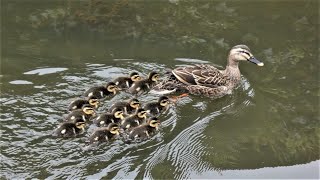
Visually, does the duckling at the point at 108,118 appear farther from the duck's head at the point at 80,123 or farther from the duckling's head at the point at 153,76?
the duckling's head at the point at 153,76

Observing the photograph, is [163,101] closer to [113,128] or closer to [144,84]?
[144,84]

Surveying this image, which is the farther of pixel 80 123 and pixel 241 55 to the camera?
pixel 241 55

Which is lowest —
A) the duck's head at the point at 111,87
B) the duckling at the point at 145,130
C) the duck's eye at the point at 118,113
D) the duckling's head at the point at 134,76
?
the duckling at the point at 145,130

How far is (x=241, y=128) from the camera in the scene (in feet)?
17.9

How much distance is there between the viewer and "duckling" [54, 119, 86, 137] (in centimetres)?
495

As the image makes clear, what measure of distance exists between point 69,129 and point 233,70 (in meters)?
2.31

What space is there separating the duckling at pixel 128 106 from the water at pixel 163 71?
9.6 inches

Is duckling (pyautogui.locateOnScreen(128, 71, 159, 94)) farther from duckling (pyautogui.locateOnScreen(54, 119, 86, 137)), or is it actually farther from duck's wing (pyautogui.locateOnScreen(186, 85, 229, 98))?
duckling (pyautogui.locateOnScreen(54, 119, 86, 137))

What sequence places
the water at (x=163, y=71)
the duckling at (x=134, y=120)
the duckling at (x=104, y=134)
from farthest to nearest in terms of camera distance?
the duckling at (x=134, y=120) < the duckling at (x=104, y=134) < the water at (x=163, y=71)

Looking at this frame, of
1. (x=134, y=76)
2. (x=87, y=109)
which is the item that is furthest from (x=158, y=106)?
(x=87, y=109)

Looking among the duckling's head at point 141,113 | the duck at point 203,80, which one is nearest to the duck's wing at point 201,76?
the duck at point 203,80

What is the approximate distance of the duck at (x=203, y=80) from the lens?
6.09m

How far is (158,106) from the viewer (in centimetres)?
555

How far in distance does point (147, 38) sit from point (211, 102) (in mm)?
1696
